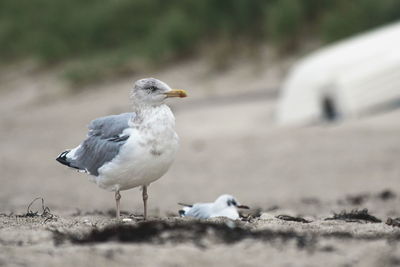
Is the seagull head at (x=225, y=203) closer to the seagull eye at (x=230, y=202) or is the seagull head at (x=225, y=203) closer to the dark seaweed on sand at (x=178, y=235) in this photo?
the seagull eye at (x=230, y=202)

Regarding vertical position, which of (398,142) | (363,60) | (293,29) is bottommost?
(398,142)

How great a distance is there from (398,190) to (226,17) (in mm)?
13842

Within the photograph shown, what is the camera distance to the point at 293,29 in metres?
20.5

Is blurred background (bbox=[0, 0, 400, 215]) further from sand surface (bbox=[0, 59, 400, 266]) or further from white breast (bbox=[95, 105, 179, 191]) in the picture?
white breast (bbox=[95, 105, 179, 191])

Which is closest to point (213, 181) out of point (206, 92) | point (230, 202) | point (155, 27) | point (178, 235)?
point (230, 202)

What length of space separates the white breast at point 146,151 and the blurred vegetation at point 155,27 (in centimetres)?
1441

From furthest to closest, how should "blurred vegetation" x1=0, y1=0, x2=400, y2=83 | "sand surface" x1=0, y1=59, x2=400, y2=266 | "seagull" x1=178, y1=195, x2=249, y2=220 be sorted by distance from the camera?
"blurred vegetation" x1=0, y1=0, x2=400, y2=83
"seagull" x1=178, y1=195, x2=249, y2=220
"sand surface" x1=0, y1=59, x2=400, y2=266

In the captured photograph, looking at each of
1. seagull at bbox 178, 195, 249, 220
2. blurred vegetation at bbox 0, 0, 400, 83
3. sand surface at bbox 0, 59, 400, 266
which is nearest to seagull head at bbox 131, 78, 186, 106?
sand surface at bbox 0, 59, 400, 266

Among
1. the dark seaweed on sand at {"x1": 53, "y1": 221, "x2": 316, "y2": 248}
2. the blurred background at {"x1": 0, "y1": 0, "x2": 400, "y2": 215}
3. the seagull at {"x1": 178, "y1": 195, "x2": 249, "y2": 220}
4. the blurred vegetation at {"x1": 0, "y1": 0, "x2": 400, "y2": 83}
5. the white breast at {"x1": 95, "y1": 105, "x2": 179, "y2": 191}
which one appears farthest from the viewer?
the blurred vegetation at {"x1": 0, "y1": 0, "x2": 400, "y2": 83}

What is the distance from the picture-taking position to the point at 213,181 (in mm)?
11734

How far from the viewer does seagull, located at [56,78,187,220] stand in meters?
4.91

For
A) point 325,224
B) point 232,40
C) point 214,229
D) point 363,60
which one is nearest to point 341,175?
point 363,60

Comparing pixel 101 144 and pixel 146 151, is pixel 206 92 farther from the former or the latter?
pixel 146 151

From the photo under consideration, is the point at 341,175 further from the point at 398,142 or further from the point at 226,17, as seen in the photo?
Answer: the point at 226,17
